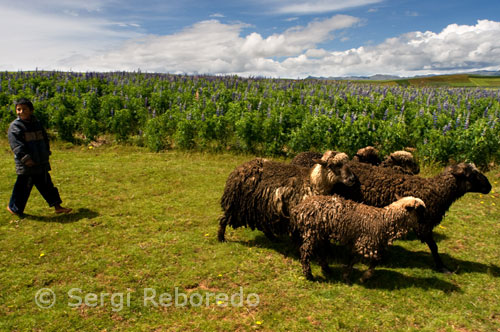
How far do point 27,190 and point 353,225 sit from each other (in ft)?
25.8

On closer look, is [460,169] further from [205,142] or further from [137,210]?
[205,142]

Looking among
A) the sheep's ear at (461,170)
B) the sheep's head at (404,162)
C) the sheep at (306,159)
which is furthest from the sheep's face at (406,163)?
the sheep at (306,159)

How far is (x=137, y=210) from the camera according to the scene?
365 inches

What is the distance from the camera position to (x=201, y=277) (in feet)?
20.5

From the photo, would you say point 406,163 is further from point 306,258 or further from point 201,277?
point 201,277

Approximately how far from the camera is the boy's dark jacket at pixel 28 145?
7.91 metres

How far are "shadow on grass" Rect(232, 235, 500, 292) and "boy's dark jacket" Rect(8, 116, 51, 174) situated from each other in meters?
5.39

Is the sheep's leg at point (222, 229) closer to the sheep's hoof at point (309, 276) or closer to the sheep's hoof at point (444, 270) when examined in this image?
the sheep's hoof at point (309, 276)

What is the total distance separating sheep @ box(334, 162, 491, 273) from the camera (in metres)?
6.90

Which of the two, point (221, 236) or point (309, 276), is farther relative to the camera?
point (221, 236)

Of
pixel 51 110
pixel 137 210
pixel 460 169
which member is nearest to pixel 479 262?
pixel 460 169

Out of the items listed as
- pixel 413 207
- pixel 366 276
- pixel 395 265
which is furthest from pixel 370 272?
pixel 413 207

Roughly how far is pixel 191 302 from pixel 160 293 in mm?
607

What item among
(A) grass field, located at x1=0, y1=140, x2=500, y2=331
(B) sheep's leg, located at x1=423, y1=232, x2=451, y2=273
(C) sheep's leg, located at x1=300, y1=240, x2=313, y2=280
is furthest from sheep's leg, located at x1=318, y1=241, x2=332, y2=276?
→ (B) sheep's leg, located at x1=423, y1=232, x2=451, y2=273
